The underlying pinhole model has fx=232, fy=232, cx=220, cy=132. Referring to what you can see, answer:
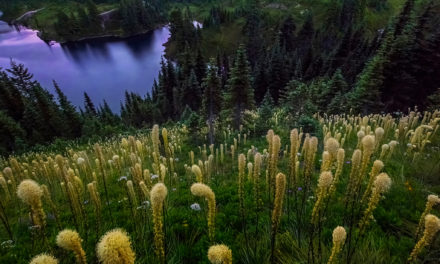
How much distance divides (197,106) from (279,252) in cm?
4487

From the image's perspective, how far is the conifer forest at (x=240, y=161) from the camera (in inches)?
122

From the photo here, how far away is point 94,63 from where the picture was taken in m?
94.6

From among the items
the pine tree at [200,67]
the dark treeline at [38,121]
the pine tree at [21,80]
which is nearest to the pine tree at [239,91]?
the dark treeline at [38,121]

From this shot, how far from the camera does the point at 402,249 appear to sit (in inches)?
144

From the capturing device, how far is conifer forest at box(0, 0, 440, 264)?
3098mm

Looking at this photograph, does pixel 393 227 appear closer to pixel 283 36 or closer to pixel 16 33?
pixel 283 36

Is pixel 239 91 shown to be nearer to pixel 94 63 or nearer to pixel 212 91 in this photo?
pixel 212 91

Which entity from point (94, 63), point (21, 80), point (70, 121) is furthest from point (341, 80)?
point (94, 63)

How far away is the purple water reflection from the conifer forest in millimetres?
1115

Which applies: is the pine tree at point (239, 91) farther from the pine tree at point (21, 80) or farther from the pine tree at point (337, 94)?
the pine tree at point (21, 80)

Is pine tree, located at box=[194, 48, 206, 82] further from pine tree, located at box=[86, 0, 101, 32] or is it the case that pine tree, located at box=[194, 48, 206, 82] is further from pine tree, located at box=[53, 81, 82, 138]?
pine tree, located at box=[86, 0, 101, 32]

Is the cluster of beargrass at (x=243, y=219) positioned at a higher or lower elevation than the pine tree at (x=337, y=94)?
higher

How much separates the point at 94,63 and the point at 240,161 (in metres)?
109

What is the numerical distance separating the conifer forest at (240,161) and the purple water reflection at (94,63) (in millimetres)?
1115
